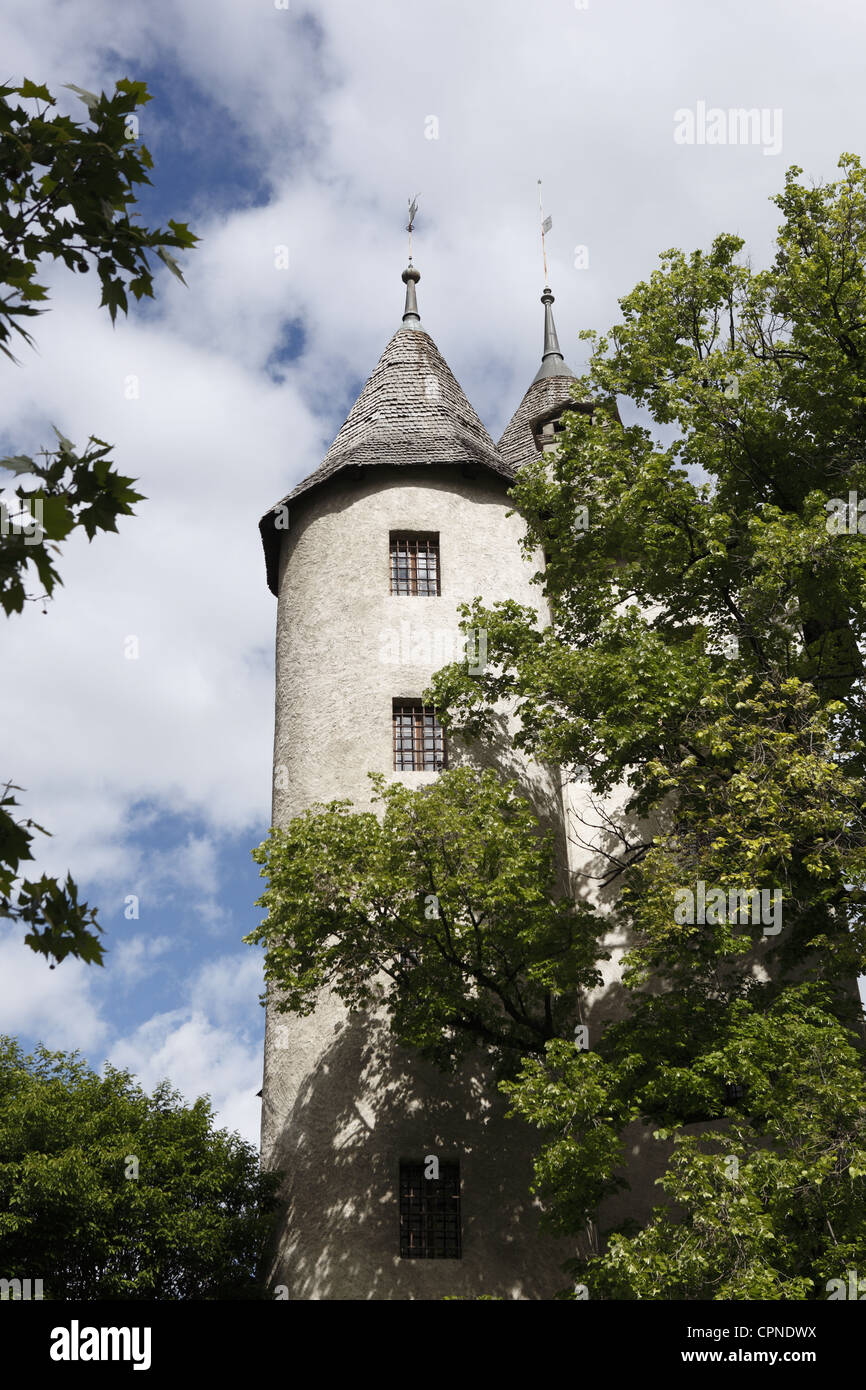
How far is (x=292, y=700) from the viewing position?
2406cm

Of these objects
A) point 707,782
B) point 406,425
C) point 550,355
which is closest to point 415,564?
point 406,425

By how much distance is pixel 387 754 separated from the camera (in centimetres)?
2273

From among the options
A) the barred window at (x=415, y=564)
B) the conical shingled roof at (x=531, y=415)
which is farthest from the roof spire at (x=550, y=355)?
the barred window at (x=415, y=564)

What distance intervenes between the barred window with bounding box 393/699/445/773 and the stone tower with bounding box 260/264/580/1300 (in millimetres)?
39

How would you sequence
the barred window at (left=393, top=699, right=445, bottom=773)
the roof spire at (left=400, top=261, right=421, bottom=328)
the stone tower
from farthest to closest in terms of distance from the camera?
the roof spire at (left=400, top=261, right=421, bottom=328)
the barred window at (left=393, top=699, right=445, bottom=773)
the stone tower

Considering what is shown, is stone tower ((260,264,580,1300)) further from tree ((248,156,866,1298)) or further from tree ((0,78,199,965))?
tree ((0,78,199,965))

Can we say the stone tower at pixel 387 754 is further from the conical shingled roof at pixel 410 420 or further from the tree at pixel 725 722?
the tree at pixel 725 722

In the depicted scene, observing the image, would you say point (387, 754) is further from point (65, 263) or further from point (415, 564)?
point (65, 263)

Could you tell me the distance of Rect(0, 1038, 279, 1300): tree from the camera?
17.3m

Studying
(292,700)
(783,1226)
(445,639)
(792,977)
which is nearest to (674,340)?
(445,639)

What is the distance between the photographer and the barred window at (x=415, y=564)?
24.9 m

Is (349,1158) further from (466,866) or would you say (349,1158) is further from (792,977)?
(792,977)

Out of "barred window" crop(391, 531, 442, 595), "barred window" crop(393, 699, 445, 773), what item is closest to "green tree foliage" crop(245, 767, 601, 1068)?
"barred window" crop(393, 699, 445, 773)

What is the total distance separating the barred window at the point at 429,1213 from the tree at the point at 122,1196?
2008mm
